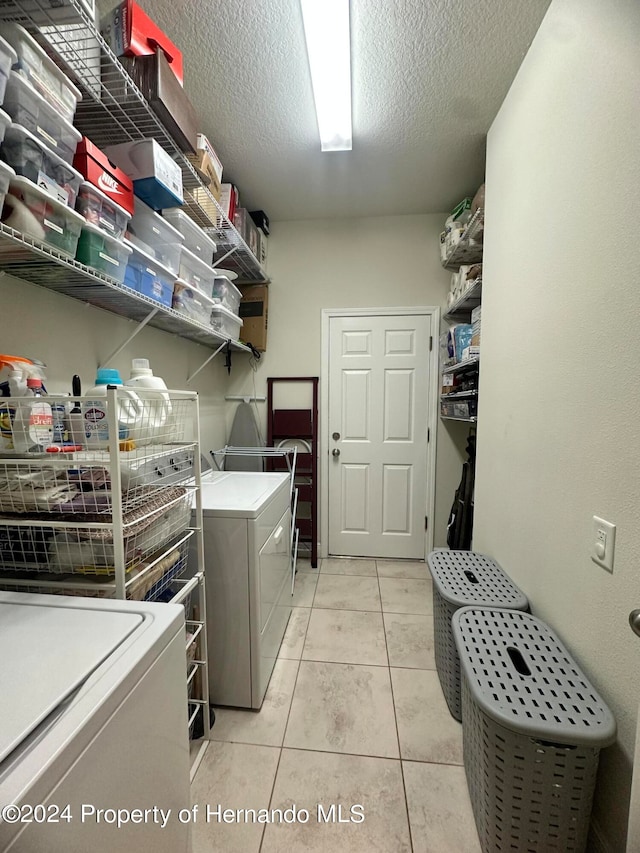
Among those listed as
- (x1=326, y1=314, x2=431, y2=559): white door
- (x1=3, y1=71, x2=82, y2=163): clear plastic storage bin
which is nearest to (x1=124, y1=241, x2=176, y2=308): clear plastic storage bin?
(x1=3, y1=71, x2=82, y2=163): clear plastic storage bin

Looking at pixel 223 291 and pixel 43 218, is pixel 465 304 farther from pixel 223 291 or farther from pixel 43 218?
pixel 43 218

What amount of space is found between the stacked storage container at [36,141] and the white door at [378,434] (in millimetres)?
2090

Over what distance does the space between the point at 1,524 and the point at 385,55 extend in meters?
2.16

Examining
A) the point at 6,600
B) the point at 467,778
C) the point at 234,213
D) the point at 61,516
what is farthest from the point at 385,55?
the point at 467,778

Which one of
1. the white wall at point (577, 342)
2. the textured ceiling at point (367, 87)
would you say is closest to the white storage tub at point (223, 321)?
the textured ceiling at point (367, 87)

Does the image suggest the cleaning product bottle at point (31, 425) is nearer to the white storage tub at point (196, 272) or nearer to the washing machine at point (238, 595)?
the washing machine at point (238, 595)

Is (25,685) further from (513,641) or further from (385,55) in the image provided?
(385,55)

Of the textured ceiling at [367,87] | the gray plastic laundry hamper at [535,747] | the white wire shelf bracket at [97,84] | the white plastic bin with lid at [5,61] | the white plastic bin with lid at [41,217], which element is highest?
the textured ceiling at [367,87]

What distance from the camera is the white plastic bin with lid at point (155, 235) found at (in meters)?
1.24

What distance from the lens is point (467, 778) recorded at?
1209mm

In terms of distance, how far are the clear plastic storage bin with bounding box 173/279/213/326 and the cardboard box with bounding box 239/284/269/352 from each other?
3.01 feet

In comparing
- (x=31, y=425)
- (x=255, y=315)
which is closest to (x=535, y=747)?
(x=31, y=425)

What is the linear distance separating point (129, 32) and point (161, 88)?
177mm

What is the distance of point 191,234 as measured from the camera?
153cm
